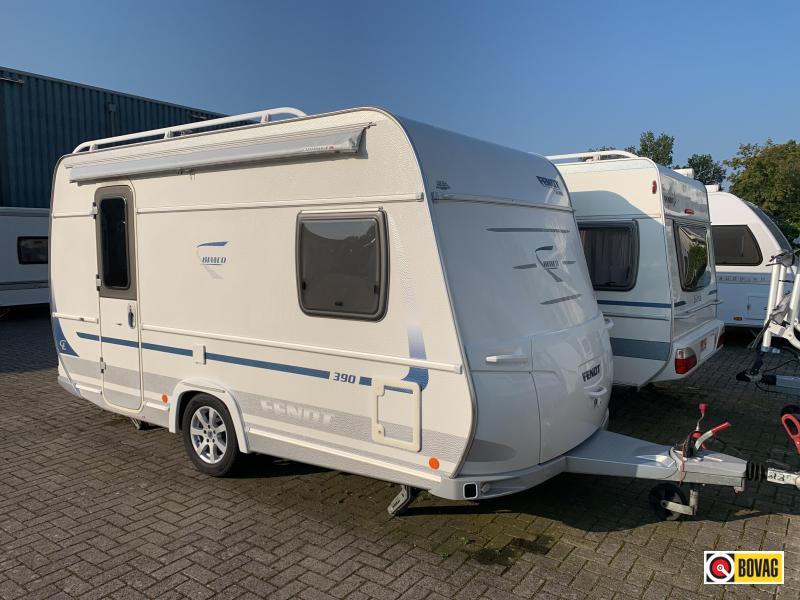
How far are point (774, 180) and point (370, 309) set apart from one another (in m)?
27.7

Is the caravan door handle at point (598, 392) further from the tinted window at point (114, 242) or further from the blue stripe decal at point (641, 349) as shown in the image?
the tinted window at point (114, 242)

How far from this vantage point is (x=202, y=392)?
5.18 metres

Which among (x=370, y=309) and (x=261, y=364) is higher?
(x=370, y=309)

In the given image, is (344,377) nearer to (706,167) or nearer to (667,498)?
(667,498)

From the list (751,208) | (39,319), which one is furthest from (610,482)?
(39,319)

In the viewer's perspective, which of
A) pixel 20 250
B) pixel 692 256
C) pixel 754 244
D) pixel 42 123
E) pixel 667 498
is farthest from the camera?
pixel 42 123

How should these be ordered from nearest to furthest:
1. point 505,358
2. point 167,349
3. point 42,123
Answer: point 505,358 → point 167,349 → point 42,123

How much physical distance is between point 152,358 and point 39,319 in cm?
1143

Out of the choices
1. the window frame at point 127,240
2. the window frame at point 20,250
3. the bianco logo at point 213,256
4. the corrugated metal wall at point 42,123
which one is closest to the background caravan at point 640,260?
the bianco logo at point 213,256

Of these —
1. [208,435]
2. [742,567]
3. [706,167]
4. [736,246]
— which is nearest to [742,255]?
[736,246]

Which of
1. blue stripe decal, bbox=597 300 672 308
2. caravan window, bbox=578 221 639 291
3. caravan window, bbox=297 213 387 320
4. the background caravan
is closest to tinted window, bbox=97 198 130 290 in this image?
caravan window, bbox=297 213 387 320

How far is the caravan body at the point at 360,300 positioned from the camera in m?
3.82

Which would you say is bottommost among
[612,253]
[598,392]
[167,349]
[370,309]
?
[598,392]

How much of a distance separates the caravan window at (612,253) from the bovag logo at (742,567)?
2.94 metres
